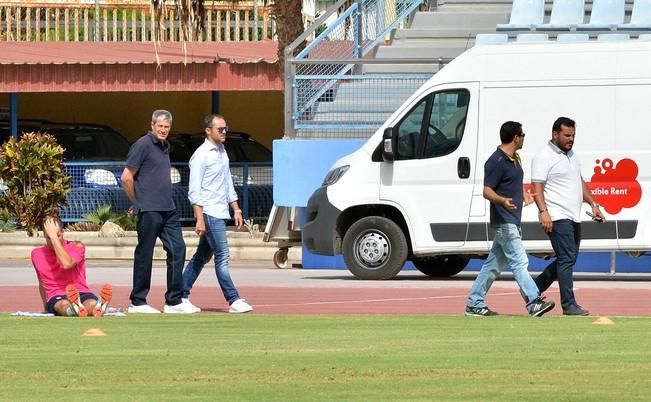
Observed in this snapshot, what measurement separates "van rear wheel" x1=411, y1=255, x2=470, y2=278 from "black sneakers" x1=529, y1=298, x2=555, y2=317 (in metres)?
7.74

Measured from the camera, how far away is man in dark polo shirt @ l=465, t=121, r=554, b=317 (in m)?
14.0

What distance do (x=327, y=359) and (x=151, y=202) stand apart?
423 cm

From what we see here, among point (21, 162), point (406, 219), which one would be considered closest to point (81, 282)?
point (406, 219)

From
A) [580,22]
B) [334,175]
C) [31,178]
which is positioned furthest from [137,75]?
[334,175]

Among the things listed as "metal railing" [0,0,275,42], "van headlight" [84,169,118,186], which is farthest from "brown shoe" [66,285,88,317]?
"metal railing" [0,0,275,42]

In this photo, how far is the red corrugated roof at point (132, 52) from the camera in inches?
1142

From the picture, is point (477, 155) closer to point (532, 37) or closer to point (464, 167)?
point (464, 167)

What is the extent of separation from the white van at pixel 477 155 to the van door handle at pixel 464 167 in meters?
0.01

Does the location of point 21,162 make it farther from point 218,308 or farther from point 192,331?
point 192,331

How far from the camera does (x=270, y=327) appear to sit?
13.1m

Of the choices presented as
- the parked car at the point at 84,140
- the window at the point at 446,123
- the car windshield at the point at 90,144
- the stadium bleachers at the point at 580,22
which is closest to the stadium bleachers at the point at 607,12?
the stadium bleachers at the point at 580,22

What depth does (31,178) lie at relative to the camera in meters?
27.8

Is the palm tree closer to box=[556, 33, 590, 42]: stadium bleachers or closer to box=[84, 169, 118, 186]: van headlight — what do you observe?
box=[84, 169, 118, 186]: van headlight

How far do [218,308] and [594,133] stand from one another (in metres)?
5.95
